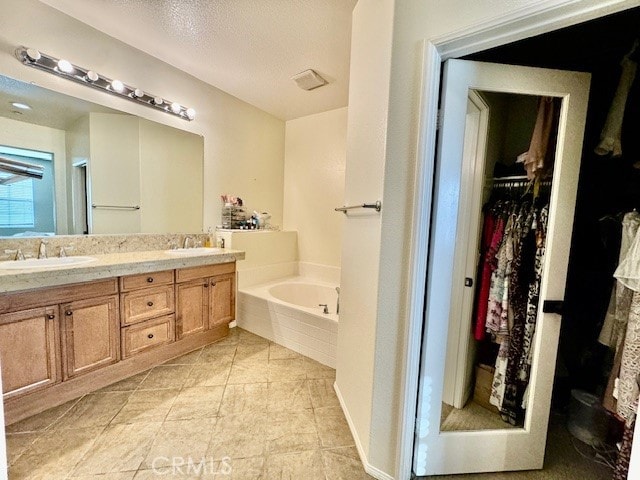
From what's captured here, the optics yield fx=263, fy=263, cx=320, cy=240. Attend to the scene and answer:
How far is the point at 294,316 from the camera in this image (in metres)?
2.45

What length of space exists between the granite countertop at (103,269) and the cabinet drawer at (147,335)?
0.44m

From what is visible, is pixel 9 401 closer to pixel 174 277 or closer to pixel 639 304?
pixel 174 277

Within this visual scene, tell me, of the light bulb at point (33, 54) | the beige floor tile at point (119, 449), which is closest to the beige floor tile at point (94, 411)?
the beige floor tile at point (119, 449)

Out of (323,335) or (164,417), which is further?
(323,335)

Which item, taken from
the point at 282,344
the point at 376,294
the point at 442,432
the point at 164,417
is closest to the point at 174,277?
the point at 164,417

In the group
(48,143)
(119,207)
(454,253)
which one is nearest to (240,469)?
(454,253)

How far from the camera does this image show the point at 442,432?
1.29 metres

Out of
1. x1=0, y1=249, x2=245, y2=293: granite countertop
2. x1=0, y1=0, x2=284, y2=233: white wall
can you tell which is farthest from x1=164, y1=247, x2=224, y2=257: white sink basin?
x1=0, y1=0, x2=284, y2=233: white wall

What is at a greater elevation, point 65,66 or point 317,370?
point 65,66

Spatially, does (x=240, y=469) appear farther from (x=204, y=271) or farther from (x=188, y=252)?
(x=188, y=252)

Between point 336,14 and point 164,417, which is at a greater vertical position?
point 336,14

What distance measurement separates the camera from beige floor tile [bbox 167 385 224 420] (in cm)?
163

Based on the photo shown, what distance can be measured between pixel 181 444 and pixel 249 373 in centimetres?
70

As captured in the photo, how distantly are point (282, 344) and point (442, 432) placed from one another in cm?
159
